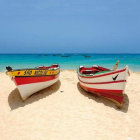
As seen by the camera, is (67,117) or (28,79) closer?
(67,117)

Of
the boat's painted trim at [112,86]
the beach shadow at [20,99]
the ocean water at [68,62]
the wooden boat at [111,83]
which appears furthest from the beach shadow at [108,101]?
the ocean water at [68,62]

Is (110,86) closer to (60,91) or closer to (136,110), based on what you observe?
(136,110)

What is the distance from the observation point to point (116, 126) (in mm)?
4691

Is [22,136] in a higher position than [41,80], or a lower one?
lower

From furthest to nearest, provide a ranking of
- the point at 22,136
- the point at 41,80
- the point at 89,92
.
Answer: the point at 89,92
the point at 41,80
the point at 22,136

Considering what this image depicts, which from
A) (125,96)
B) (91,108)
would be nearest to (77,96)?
(91,108)

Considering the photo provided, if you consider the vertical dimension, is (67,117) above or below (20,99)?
above

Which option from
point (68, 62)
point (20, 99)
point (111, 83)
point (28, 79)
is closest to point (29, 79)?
point (28, 79)

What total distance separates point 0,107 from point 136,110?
653 cm

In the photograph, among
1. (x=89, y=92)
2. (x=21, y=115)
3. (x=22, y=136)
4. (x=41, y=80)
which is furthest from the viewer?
(x=89, y=92)

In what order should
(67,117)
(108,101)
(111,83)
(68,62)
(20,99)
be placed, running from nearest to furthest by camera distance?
(67,117) → (111,83) → (108,101) → (20,99) → (68,62)

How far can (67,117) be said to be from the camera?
203 inches

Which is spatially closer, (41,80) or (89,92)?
(41,80)

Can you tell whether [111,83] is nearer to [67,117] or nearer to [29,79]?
[67,117]
